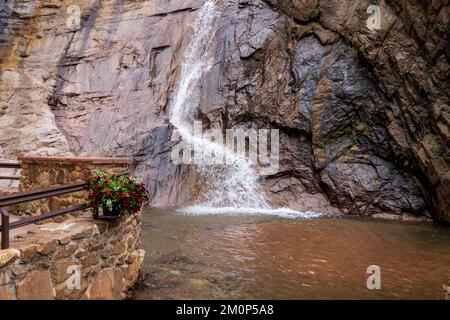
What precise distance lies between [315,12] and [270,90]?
3.30 m

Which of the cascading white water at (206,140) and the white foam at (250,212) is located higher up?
the cascading white water at (206,140)

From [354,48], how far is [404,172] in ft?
14.9

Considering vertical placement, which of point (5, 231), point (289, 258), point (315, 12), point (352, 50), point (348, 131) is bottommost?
point (289, 258)

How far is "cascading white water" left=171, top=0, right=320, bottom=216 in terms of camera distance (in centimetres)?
1298

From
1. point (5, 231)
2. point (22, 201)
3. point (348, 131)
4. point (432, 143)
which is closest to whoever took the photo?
point (5, 231)

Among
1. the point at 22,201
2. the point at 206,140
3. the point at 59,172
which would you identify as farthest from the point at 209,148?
the point at 22,201

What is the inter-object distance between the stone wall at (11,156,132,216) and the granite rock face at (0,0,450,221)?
6450 mm

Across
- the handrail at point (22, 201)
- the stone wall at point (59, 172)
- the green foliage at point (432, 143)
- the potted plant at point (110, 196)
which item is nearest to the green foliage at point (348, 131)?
the green foliage at point (432, 143)

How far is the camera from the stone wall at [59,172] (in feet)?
20.4

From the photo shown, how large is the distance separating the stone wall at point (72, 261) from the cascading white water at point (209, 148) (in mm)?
6440

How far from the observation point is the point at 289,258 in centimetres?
712

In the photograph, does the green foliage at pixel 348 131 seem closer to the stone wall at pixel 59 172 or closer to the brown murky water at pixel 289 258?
the brown murky water at pixel 289 258

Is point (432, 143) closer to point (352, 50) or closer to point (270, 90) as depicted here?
point (352, 50)

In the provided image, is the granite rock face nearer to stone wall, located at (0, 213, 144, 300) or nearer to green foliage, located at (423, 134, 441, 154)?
green foliage, located at (423, 134, 441, 154)
